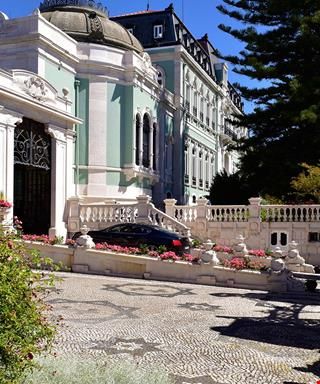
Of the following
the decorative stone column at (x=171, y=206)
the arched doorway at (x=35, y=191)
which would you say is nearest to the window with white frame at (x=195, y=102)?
the decorative stone column at (x=171, y=206)

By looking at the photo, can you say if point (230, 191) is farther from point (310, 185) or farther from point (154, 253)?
point (154, 253)

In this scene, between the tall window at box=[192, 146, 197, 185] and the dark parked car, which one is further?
the tall window at box=[192, 146, 197, 185]

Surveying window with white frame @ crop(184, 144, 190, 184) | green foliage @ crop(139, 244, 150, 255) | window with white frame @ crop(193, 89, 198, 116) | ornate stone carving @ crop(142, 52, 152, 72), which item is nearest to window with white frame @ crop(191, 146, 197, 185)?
window with white frame @ crop(184, 144, 190, 184)

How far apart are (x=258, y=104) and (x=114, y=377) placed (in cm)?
2565

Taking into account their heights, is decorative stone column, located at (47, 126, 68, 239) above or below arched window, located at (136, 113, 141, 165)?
below

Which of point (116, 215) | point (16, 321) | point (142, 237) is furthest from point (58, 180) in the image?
point (16, 321)

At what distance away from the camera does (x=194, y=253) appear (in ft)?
55.7

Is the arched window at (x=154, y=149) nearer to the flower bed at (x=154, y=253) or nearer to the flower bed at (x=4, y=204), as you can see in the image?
the flower bed at (x=4, y=204)

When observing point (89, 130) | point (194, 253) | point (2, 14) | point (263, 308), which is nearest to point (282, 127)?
point (89, 130)

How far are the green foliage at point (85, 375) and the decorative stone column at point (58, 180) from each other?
1554 centimetres

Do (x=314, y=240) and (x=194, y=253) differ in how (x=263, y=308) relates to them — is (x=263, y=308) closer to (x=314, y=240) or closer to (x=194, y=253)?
(x=194, y=253)

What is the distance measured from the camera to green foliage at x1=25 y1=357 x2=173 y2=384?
4.19 meters

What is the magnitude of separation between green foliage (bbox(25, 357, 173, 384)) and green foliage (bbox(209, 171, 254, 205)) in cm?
2538

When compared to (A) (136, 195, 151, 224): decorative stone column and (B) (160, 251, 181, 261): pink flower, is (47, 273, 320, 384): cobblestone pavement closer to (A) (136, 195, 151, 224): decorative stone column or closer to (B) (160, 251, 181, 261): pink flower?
(B) (160, 251, 181, 261): pink flower
